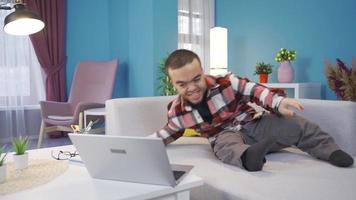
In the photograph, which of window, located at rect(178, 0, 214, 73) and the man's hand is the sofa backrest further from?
window, located at rect(178, 0, 214, 73)

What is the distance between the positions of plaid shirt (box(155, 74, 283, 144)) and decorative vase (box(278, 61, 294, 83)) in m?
1.64

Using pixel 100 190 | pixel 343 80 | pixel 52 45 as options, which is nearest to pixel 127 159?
pixel 100 190

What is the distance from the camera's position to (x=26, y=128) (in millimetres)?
3691

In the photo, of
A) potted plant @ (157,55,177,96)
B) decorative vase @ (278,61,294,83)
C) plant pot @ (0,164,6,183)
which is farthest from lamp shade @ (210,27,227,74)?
plant pot @ (0,164,6,183)

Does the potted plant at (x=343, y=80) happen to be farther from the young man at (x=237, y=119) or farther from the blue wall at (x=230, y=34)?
the young man at (x=237, y=119)

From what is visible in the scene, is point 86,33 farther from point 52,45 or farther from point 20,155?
point 20,155

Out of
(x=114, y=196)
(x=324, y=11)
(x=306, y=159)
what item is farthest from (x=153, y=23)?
(x=114, y=196)

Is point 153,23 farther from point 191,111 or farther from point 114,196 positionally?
point 114,196

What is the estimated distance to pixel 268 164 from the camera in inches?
44.5

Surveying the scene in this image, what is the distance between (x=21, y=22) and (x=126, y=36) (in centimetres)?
258

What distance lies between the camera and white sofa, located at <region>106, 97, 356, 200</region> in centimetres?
88

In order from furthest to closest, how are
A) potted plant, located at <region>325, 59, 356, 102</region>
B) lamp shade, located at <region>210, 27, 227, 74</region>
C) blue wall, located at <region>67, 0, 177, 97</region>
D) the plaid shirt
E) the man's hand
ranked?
blue wall, located at <region>67, 0, 177, 97</region>
lamp shade, located at <region>210, 27, 227, 74</region>
potted plant, located at <region>325, 59, 356, 102</region>
the plaid shirt
the man's hand

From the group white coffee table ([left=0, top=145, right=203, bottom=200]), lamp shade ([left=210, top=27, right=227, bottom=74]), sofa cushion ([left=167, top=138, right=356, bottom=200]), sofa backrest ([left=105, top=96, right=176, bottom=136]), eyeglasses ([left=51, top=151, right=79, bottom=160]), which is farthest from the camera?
lamp shade ([left=210, top=27, right=227, bottom=74])

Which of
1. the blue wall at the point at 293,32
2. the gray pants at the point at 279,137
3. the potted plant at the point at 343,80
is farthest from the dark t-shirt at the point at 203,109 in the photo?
the blue wall at the point at 293,32
